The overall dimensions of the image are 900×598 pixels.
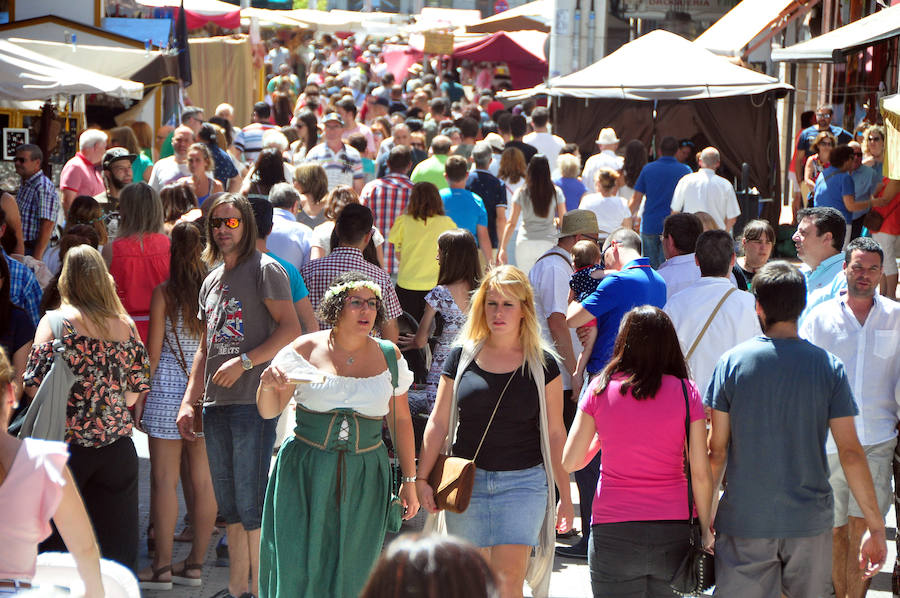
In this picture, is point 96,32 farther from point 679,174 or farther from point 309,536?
point 309,536

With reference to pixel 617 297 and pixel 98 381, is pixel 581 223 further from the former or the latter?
pixel 98 381

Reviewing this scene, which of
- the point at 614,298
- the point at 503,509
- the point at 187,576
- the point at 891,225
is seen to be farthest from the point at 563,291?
the point at 891,225

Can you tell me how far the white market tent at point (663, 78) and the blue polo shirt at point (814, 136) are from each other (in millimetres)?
1312

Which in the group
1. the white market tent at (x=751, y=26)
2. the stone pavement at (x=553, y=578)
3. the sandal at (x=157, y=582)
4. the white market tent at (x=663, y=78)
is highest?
the white market tent at (x=751, y=26)

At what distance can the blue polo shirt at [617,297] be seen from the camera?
6.14 m

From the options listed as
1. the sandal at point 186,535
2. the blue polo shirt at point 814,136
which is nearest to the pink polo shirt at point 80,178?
the sandal at point 186,535

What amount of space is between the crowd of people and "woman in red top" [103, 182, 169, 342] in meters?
0.01

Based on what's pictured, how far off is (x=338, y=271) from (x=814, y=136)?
10.0m

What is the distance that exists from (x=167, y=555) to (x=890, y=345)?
364 cm

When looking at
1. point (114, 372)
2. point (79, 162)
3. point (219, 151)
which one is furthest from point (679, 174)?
point (114, 372)

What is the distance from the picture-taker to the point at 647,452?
14.3 feet

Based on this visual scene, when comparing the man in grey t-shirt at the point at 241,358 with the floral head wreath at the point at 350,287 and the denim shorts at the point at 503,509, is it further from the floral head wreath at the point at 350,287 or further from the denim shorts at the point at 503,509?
the denim shorts at the point at 503,509

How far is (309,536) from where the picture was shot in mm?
4816

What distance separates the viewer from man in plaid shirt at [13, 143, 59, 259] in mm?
9016
